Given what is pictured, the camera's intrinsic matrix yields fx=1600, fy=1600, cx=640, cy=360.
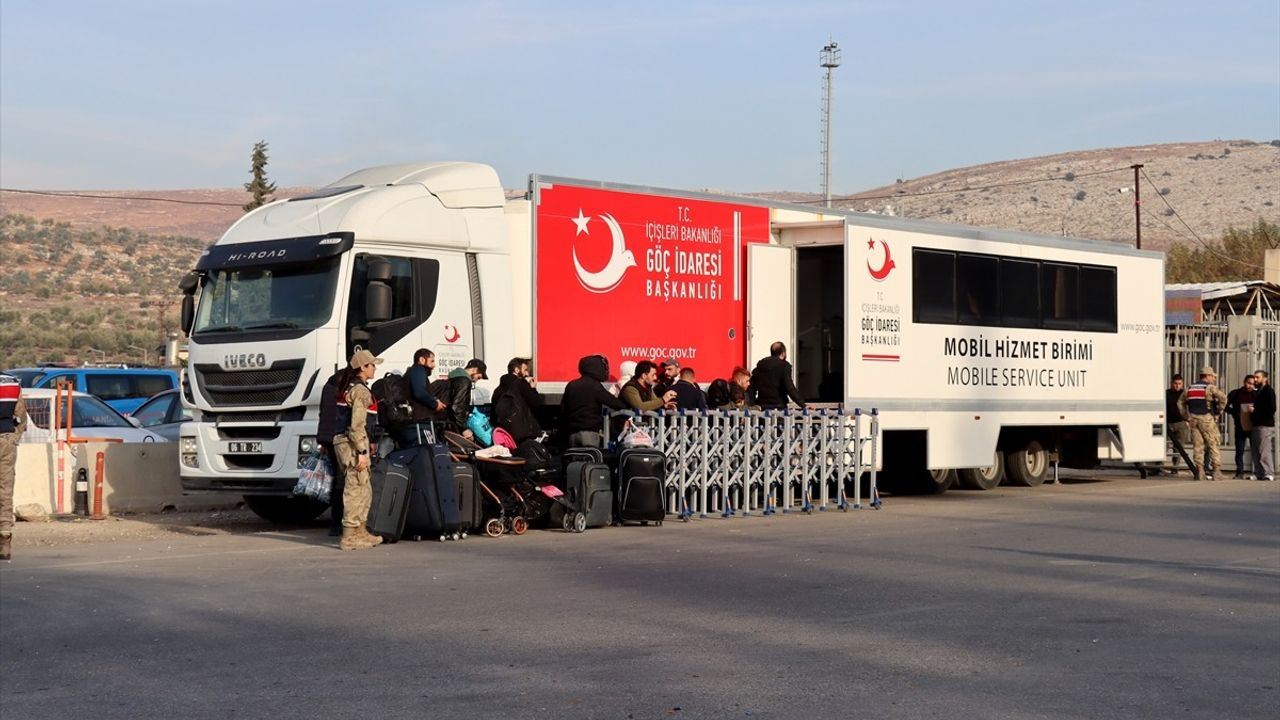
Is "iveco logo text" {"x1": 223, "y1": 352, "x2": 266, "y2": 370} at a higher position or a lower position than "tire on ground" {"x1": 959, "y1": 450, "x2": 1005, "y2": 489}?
higher

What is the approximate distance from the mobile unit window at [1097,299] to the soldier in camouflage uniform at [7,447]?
15.0m

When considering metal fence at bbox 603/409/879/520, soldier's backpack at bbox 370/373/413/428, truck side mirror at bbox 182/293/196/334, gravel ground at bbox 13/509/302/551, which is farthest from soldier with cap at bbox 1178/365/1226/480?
truck side mirror at bbox 182/293/196/334

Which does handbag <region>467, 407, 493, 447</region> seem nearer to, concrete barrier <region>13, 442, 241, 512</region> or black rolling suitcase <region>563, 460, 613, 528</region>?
black rolling suitcase <region>563, 460, 613, 528</region>

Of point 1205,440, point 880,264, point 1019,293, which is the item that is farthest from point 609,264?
point 1205,440

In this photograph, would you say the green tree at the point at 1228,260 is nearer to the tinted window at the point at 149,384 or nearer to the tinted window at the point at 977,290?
the tinted window at the point at 977,290

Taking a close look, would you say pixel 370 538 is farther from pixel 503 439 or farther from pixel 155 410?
pixel 155 410

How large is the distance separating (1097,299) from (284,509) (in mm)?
12248

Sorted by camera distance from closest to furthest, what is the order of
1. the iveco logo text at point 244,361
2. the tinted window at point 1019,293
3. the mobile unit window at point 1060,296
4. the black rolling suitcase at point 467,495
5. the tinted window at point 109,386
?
1. the black rolling suitcase at point 467,495
2. the iveco logo text at point 244,361
3. the tinted window at point 1019,293
4. the mobile unit window at point 1060,296
5. the tinted window at point 109,386

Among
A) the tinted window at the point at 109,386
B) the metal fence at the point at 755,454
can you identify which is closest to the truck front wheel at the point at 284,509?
the metal fence at the point at 755,454

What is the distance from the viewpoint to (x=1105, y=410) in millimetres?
23500

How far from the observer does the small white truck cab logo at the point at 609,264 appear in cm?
1742

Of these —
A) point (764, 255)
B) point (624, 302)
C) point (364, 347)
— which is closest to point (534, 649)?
point (364, 347)

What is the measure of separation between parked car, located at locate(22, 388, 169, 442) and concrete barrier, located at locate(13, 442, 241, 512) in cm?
97

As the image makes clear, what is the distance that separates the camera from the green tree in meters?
61.1
